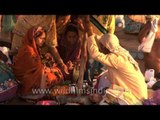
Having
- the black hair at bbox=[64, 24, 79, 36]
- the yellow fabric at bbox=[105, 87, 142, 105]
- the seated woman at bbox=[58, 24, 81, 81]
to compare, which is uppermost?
the black hair at bbox=[64, 24, 79, 36]

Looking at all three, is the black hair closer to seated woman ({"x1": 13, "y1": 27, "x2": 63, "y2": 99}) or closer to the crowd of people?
the crowd of people

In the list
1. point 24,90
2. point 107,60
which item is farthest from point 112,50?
point 24,90

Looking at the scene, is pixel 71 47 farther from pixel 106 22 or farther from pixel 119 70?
pixel 119 70

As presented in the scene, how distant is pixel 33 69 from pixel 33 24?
1.54 ft

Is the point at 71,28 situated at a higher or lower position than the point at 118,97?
higher

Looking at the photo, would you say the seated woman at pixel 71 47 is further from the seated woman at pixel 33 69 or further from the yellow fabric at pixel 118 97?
the yellow fabric at pixel 118 97

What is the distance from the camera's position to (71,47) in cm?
1370

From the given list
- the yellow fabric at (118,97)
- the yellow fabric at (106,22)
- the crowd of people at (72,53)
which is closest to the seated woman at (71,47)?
the crowd of people at (72,53)

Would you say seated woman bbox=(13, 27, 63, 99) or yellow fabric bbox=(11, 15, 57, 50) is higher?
yellow fabric bbox=(11, 15, 57, 50)

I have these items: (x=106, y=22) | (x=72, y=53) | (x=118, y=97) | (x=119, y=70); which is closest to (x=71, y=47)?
(x=72, y=53)

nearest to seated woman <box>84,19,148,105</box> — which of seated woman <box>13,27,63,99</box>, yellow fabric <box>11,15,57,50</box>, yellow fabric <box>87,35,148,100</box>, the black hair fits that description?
yellow fabric <box>87,35,148,100</box>

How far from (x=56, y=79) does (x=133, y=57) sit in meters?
0.83

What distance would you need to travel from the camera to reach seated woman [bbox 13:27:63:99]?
13656mm
